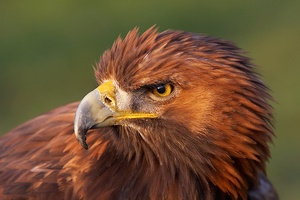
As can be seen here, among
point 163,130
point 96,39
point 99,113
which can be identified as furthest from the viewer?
point 96,39

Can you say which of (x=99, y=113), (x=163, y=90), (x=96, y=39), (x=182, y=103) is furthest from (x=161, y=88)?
(x=96, y=39)

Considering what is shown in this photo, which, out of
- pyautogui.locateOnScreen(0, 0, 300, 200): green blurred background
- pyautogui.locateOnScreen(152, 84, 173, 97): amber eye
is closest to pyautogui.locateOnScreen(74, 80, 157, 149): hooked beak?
pyautogui.locateOnScreen(152, 84, 173, 97): amber eye

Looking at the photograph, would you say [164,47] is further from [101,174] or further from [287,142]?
[287,142]

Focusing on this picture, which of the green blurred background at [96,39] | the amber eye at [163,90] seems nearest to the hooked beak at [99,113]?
the amber eye at [163,90]

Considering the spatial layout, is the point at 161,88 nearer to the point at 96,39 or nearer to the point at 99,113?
the point at 99,113

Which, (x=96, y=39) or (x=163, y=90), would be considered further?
(x=96, y=39)

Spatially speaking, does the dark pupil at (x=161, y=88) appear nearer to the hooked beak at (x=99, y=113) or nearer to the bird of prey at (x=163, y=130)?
the bird of prey at (x=163, y=130)

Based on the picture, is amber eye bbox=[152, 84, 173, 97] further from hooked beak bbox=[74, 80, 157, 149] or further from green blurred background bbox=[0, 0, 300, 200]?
green blurred background bbox=[0, 0, 300, 200]

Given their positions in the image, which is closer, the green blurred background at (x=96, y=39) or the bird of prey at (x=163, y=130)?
the bird of prey at (x=163, y=130)

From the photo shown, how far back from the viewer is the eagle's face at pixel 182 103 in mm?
5957

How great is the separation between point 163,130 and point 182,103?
192 mm

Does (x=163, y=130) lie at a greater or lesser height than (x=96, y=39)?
greater

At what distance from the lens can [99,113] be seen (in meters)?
5.92

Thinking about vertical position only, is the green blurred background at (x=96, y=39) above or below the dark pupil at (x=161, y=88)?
below
